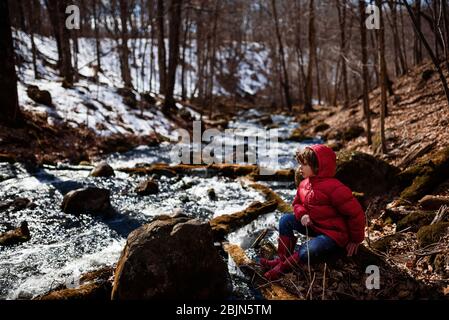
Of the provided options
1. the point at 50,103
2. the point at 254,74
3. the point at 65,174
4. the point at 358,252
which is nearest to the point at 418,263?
the point at 358,252

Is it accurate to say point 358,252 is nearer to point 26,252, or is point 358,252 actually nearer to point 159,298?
point 159,298

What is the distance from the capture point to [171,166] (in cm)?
1019

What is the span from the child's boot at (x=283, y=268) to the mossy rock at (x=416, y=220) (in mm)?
1860

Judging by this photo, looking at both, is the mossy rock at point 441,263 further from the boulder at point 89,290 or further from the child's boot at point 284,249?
the boulder at point 89,290

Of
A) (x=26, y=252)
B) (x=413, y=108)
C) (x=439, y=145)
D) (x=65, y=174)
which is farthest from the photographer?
(x=413, y=108)

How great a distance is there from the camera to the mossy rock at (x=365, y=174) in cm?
654

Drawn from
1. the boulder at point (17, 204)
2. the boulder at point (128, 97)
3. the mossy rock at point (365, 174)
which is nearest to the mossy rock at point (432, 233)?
the mossy rock at point (365, 174)

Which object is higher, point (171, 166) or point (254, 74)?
point (254, 74)

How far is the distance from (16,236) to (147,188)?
322 cm

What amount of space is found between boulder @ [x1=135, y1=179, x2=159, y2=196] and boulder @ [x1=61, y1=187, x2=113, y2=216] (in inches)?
47.9

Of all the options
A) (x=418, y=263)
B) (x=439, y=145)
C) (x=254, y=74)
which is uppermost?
(x=254, y=74)

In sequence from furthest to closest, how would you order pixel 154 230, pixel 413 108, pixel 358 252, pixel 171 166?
pixel 413 108, pixel 171 166, pixel 358 252, pixel 154 230

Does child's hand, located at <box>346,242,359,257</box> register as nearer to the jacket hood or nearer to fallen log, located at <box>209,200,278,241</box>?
the jacket hood

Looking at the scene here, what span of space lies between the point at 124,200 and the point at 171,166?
289cm
